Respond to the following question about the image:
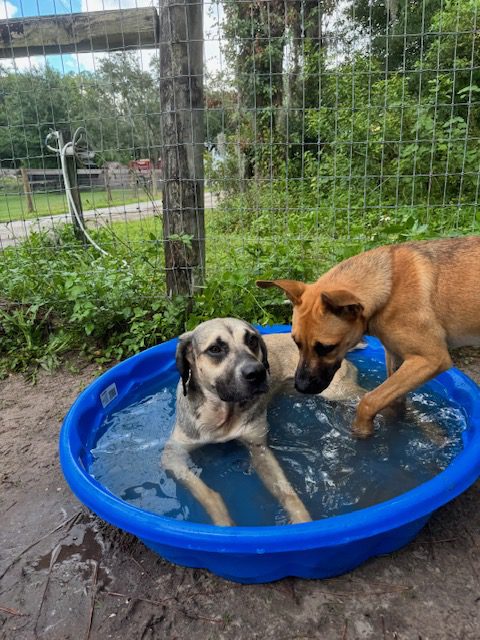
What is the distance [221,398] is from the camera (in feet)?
12.3

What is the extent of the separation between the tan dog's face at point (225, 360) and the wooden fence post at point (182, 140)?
6.27 ft

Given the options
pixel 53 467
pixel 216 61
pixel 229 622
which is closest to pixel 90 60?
pixel 216 61

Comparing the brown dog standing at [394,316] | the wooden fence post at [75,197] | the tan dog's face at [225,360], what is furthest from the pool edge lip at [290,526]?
the wooden fence post at [75,197]

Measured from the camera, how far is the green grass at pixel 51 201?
21.3 ft

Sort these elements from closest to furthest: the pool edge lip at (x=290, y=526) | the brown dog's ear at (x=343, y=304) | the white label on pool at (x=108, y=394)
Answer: the pool edge lip at (x=290, y=526)
the brown dog's ear at (x=343, y=304)
the white label on pool at (x=108, y=394)

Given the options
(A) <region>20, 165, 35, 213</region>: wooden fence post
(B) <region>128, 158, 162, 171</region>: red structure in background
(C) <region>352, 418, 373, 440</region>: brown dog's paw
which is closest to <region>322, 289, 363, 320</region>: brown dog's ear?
(C) <region>352, 418, 373, 440</region>: brown dog's paw

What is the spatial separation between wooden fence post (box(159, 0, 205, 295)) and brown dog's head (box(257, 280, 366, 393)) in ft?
7.47

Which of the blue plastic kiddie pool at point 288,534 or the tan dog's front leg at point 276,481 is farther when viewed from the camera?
the tan dog's front leg at point 276,481

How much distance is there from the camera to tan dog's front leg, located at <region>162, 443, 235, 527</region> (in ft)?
10.4

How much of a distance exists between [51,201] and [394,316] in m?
5.39

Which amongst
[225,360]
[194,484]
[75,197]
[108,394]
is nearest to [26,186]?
[75,197]

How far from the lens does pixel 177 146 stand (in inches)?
209

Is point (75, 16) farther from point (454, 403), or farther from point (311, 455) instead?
point (454, 403)

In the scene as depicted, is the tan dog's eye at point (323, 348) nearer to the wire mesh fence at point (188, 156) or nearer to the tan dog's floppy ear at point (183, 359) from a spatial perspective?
the tan dog's floppy ear at point (183, 359)
